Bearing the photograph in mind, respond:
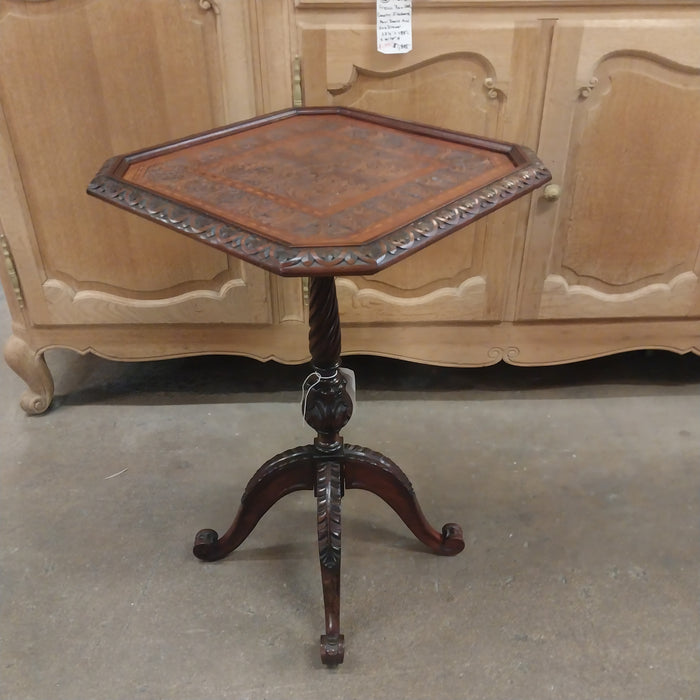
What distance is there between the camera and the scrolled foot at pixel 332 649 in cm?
114

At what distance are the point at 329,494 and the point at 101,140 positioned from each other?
0.91m

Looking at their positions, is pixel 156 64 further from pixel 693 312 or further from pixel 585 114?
pixel 693 312

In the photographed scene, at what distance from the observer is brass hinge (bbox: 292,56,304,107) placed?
1385 mm

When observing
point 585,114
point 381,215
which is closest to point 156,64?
point 381,215

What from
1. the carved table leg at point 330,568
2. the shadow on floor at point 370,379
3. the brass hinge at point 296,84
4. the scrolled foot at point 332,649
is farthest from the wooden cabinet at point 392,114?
the scrolled foot at point 332,649

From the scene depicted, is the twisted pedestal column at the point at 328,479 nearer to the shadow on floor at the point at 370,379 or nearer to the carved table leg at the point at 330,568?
the carved table leg at the point at 330,568

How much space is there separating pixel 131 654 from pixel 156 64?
115 cm

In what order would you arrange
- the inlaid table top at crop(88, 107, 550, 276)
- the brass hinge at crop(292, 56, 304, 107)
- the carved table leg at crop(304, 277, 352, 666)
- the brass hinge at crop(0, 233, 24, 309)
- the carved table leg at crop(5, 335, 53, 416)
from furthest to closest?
the carved table leg at crop(5, 335, 53, 416) → the brass hinge at crop(0, 233, 24, 309) → the brass hinge at crop(292, 56, 304, 107) → the carved table leg at crop(304, 277, 352, 666) → the inlaid table top at crop(88, 107, 550, 276)

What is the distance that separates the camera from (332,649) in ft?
3.76

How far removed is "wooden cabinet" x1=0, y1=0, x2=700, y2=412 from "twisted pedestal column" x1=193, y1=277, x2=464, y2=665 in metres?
0.47

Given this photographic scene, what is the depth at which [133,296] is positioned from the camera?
1640 mm

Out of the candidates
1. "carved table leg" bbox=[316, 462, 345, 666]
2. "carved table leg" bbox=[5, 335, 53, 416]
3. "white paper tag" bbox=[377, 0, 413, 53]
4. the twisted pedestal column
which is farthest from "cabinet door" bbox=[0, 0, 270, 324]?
"carved table leg" bbox=[316, 462, 345, 666]

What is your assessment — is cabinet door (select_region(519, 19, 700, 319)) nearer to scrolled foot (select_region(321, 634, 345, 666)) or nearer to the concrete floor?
the concrete floor

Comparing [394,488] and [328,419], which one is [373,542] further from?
[328,419]
